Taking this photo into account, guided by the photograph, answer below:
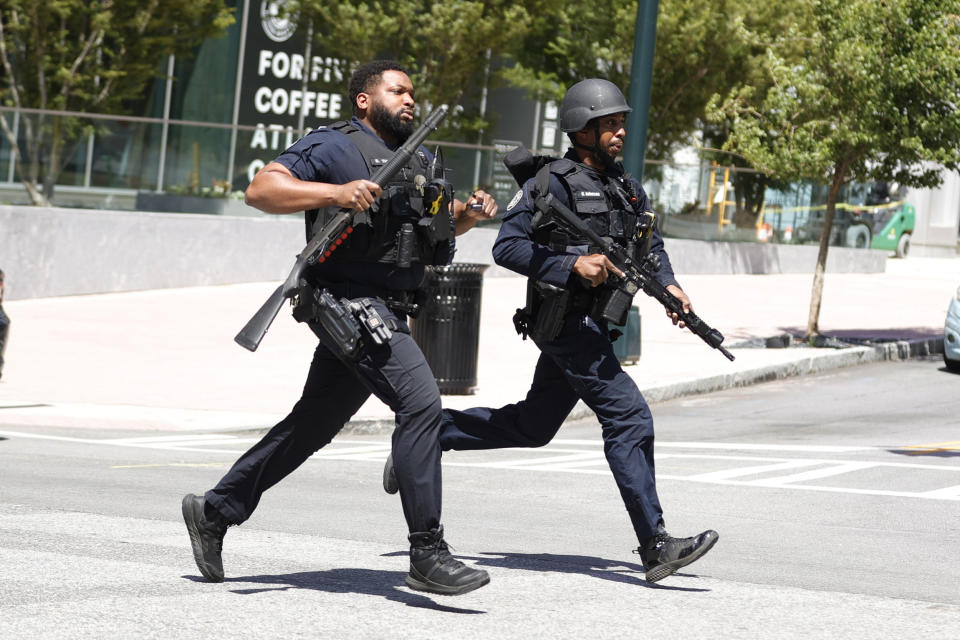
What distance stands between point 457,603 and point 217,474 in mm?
4246

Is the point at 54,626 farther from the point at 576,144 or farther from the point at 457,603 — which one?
the point at 576,144

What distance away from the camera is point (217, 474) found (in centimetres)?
920

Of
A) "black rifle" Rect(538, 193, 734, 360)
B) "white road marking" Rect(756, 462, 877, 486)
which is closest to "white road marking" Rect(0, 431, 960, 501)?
"white road marking" Rect(756, 462, 877, 486)

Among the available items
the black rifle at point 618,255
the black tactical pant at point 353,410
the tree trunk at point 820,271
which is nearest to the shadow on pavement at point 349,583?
the black tactical pant at point 353,410

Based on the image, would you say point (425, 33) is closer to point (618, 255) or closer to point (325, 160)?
point (618, 255)

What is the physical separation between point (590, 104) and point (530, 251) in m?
0.65

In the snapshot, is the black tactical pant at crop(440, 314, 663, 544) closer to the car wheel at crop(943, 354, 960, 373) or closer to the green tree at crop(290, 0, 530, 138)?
the car wheel at crop(943, 354, 960, 373)

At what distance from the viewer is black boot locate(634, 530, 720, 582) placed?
5.62 metres

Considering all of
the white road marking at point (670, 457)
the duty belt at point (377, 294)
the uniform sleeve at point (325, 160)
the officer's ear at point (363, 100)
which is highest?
the officer's ear at point (363, 100)

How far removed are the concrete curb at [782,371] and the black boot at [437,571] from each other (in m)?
6.77

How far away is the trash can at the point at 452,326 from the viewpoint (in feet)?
42.5

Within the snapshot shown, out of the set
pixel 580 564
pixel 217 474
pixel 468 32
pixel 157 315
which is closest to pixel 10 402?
pixel 217 474

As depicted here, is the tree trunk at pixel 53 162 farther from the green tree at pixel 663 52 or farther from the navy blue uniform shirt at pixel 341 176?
the navy blue uniform shirt at pixel 341 176

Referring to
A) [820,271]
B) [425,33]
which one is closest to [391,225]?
[820,271]
